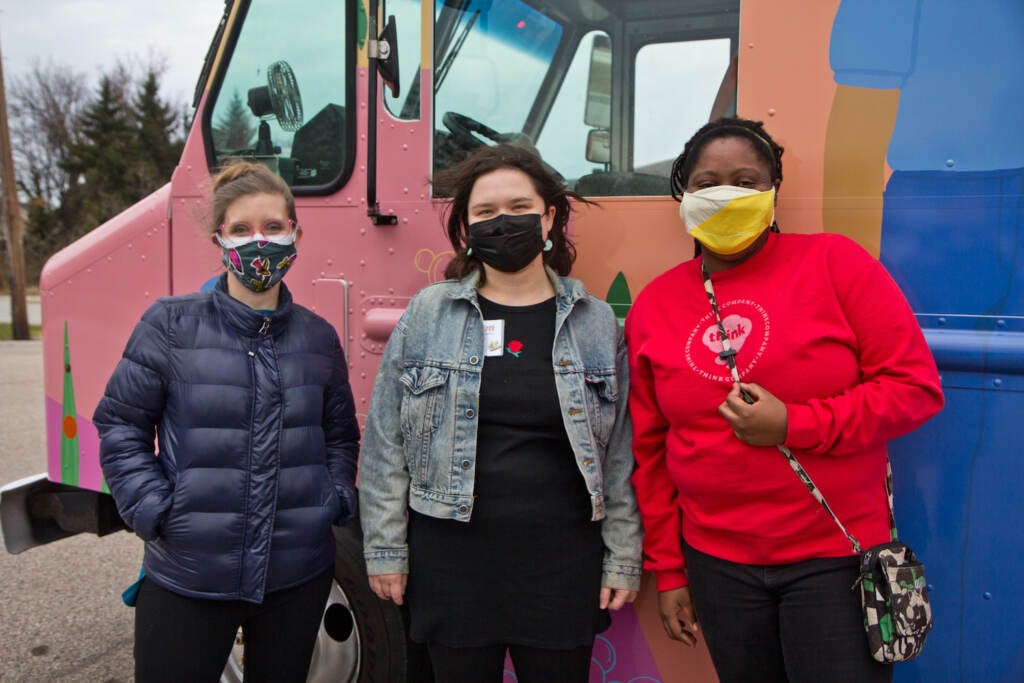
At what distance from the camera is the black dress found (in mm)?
1749

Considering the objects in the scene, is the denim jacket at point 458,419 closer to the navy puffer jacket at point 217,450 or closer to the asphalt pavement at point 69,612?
the navy puffer jacket at point 217,450

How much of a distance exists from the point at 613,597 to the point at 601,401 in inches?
19.0

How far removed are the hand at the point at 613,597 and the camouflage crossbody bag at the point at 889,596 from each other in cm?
51

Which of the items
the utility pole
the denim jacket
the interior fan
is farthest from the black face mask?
the utility pole

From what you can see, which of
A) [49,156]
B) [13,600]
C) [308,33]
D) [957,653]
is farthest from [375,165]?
[49,156]

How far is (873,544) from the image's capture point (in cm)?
163

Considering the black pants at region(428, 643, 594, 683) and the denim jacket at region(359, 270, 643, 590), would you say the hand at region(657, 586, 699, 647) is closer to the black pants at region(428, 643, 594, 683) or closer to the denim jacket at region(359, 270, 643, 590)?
the denim jacket at region(359, 270, 643, 590)

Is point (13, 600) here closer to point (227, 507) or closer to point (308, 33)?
point (227, 507)

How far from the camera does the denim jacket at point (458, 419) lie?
175 centimetres

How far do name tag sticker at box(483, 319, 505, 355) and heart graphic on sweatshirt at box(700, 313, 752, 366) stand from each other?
472mm

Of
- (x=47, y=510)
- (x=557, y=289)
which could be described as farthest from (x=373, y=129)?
(x=47, y=510)

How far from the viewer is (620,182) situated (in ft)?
7.00

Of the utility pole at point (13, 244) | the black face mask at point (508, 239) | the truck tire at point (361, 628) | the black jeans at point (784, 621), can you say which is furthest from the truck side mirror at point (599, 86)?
the utility pole at point (13, 244)

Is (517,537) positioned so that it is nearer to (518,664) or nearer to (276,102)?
(518,664)
